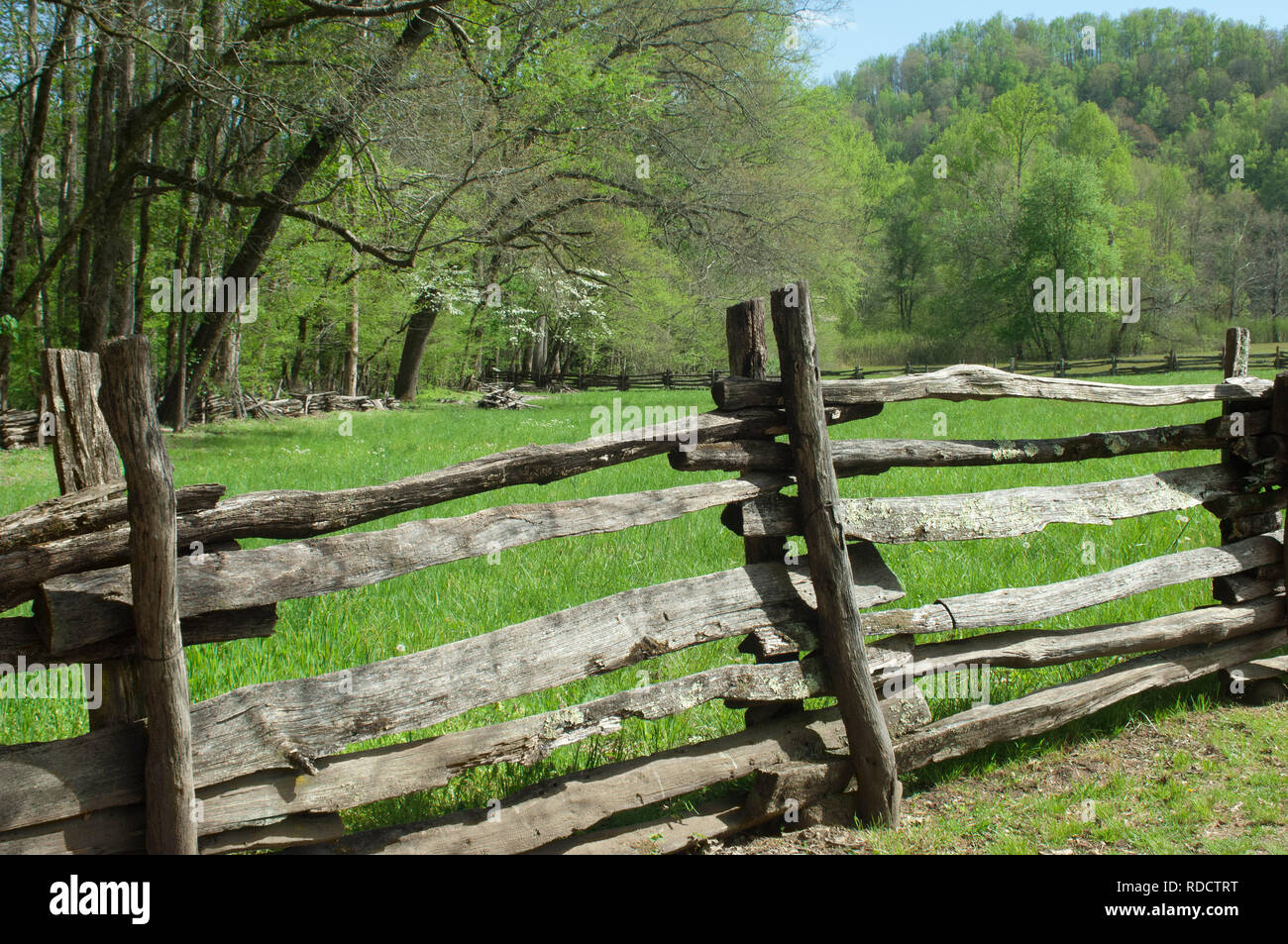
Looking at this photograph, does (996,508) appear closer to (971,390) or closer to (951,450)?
(951,450)

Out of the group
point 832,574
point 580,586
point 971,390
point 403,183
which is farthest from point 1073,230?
point 832,574

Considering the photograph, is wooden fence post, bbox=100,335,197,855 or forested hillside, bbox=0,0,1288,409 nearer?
wooden fence post, bbox=100,335,197,855

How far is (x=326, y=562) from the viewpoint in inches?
101

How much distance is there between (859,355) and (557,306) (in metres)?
42.0

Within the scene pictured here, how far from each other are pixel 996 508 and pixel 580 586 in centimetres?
268

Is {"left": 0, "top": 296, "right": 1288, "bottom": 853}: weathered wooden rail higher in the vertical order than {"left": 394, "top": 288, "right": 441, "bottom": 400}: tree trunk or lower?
lower

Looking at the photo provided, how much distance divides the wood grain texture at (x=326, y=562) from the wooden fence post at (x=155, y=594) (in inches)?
4.6

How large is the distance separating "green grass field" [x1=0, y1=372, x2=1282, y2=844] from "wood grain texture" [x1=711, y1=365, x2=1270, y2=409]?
1.35m

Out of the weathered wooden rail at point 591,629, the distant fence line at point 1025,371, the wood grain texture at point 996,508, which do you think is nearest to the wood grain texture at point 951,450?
the weathered wooden rail at point 591,629

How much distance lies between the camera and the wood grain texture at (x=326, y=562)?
219 centimetres

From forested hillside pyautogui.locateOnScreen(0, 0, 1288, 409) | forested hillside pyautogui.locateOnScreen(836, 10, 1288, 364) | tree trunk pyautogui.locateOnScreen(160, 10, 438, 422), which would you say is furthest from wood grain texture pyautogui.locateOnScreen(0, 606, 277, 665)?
forested hillside pyautogui.locateOnScreen(836, 10, 1288, 364)

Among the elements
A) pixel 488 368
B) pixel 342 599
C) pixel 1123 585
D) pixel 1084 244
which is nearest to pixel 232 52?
pixel 342 599

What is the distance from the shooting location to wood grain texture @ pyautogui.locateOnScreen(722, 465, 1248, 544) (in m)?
3.40

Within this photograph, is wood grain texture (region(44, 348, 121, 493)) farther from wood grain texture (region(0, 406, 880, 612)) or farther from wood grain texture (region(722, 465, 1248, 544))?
wood grain texture (region(722, 465, 1248, 544))
